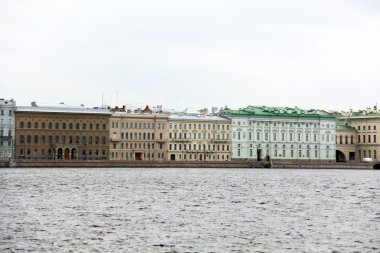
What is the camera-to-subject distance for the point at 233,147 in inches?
4441

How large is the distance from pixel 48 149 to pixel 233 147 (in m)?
24.6

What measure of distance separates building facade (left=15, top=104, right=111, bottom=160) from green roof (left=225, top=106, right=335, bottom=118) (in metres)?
18.2

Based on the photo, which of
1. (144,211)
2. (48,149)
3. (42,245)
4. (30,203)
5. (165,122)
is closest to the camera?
(42,245)

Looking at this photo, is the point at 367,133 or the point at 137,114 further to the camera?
the point at 367,133

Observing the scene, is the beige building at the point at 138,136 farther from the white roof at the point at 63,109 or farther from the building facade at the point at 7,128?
the building facade at the point at 7,128

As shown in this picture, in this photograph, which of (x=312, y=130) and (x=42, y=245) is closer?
(x=42, y=245)

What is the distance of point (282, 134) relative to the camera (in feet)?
377

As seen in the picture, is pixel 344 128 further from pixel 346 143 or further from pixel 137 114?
pixel 137 114

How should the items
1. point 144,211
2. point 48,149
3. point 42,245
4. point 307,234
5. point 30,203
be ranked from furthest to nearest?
point 48,149
point 30,203
point 144,211
point 307,234
point 42,245

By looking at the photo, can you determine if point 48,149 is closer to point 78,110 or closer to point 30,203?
point 78,110

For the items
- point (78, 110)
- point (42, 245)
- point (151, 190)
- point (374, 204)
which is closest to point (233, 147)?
point (78, 110)

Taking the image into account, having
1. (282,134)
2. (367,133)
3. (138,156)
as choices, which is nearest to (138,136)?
(138,156)

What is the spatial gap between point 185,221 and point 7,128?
7062cm

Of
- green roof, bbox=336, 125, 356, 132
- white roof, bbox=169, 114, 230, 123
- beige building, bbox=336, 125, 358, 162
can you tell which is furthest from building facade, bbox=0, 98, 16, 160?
green roof, bbox=336, 125, 356, 132
